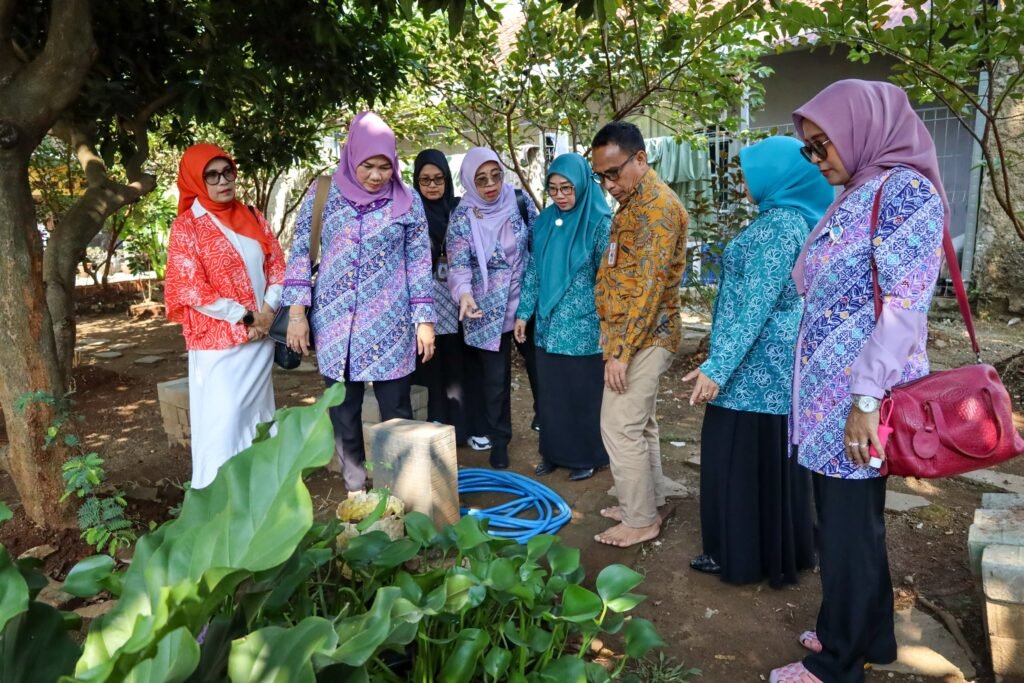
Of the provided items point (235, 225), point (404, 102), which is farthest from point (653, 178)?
point (404, 102)

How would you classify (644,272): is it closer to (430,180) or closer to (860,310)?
(860,310)

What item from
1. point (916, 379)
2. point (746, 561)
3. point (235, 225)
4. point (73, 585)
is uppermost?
point (235, 225)

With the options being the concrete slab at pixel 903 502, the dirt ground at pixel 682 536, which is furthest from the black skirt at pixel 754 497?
the concrete slab at pixel 903 502

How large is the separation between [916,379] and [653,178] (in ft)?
4.26

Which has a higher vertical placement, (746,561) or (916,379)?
(916,379)

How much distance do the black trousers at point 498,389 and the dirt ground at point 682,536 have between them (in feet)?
0.63

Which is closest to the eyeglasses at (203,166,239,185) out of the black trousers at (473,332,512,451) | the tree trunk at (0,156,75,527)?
the tree trunk at (0,156,75,527)

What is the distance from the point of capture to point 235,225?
10.5 ft

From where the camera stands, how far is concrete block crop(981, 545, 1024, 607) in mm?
1993

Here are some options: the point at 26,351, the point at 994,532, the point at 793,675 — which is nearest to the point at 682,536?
the point at 793,675

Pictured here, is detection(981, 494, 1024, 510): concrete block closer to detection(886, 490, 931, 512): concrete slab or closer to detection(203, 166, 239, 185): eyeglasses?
detection(886, 490, 931, 512): concrete slab

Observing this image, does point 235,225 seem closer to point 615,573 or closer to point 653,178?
point 653,178

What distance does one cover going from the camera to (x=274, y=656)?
1210 millimetres

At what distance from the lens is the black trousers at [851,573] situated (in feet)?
6.44
